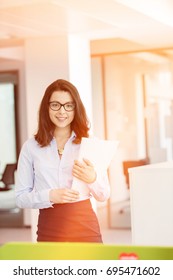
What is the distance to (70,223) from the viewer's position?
246 cm

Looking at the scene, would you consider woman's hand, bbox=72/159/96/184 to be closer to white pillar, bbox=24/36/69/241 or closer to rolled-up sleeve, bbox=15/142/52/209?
rolled-up sleeve, bbox=15/142/52/209

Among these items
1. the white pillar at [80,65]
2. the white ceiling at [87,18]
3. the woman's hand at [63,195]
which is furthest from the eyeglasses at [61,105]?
the white pillar at [80,65]

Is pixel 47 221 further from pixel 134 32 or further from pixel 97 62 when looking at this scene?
pixel 97 62

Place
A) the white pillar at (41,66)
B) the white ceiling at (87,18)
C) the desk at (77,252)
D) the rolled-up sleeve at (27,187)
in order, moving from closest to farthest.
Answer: the desk at (77,252) → the rolled-up sleeve at (27,187) → the white ceiling at (87,18) → the white pillar at (41,66)

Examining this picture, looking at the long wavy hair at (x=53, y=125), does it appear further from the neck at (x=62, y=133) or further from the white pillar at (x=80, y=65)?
the white pillar at (x=80, y=65)

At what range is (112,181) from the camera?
7.52 m

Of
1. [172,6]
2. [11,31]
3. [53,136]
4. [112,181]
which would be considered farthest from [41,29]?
[53,136]

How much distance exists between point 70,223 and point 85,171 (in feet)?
0.70

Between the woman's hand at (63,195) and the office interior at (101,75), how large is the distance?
2173 millimetres

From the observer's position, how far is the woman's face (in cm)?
259

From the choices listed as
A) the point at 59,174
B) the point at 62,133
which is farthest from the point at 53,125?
the point at 59,174

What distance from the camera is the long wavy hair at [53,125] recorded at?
2.59 metres

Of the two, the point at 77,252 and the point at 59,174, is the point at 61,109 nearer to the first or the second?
the point at 59,174

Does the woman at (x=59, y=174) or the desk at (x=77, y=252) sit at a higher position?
the woman at (x=59, y=174)
